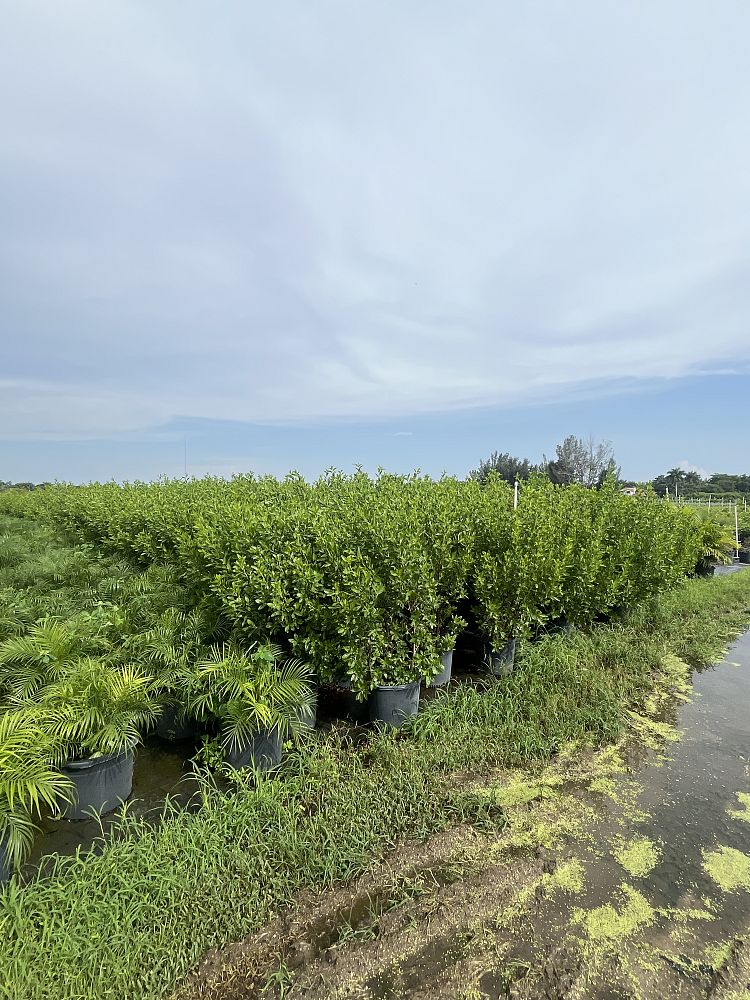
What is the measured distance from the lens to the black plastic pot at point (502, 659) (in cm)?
398

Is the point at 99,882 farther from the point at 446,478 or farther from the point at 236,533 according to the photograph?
the point at 446,478

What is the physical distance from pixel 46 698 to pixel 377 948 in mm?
1896

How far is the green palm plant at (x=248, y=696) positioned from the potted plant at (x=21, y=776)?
727 millimetres

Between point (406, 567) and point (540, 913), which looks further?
point (406, 567)

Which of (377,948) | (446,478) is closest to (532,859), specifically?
(377,948)

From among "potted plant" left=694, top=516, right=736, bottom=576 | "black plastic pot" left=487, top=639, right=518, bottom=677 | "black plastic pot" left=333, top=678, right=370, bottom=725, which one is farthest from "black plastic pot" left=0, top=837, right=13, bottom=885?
"potted plant" left=694, top=516, right=736, bottom=576

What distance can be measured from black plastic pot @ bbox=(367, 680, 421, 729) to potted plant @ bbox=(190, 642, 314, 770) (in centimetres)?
47

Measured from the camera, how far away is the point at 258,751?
2727 millimetres

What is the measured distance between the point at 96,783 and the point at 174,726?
2.24 ft

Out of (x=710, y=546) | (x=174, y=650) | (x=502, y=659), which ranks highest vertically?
(x=710, y=546)

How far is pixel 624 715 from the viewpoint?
3541 mm

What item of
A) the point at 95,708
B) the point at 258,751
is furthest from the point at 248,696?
the point at 95,708

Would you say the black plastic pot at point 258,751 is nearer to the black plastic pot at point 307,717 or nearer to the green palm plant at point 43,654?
the black plastic pot at point 307,717

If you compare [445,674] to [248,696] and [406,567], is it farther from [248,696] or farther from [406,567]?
[248,696]
